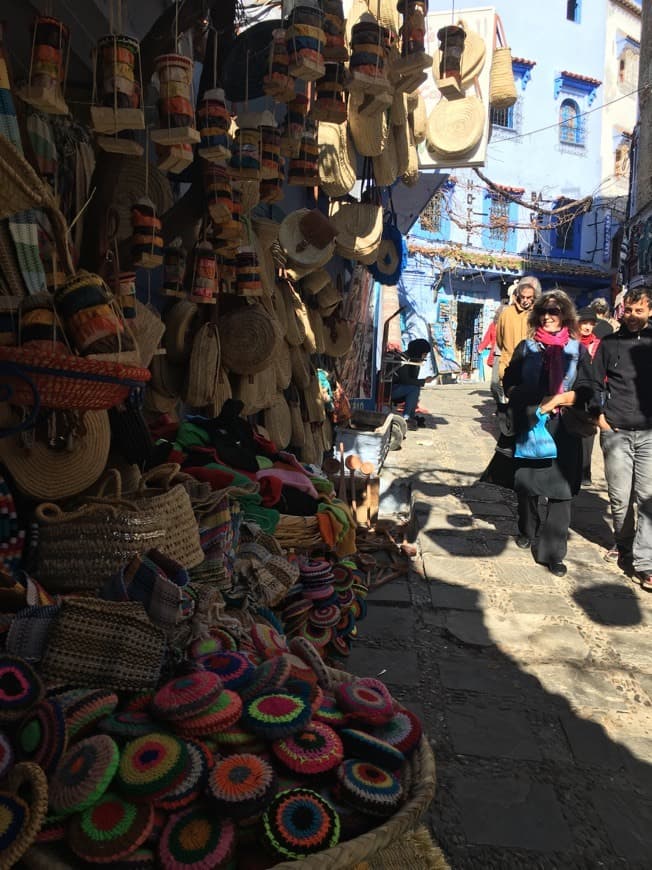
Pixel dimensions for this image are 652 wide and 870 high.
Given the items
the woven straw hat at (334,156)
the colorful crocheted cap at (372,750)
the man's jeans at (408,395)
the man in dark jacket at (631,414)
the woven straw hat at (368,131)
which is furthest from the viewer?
the man's jeans at (408,395)

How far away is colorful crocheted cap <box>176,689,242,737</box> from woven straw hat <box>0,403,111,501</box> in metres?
0.96

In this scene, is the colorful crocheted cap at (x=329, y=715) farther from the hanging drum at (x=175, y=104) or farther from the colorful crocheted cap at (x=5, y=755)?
the hanging drum at (x=175, y=104)

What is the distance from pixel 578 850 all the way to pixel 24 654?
174 centimetres

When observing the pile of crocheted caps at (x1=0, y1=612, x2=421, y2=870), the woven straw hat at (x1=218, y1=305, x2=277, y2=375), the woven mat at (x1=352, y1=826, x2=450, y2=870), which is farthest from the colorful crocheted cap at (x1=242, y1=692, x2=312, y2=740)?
the woven straw hat at (x1=218, y1=305, x2=277, y2=375)

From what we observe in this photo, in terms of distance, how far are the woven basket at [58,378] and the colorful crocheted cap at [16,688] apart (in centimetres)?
57

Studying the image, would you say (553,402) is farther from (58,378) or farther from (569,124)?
(569,124)

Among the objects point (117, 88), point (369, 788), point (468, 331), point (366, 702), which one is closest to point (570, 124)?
point (468, 331)

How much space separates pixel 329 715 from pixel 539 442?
330 cm

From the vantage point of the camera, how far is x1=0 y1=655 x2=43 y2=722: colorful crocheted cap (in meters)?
1.39

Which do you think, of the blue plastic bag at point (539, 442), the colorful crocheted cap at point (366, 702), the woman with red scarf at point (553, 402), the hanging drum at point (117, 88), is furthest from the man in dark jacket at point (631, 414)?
the hanging drum at point (117, 88)

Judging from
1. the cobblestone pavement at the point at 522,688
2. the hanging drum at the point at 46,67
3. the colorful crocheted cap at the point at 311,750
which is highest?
the hanging drum at the point at 46,67

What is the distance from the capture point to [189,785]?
1342 millimetres

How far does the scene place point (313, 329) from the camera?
18.9 feet

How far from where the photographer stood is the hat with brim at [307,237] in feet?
15.7
